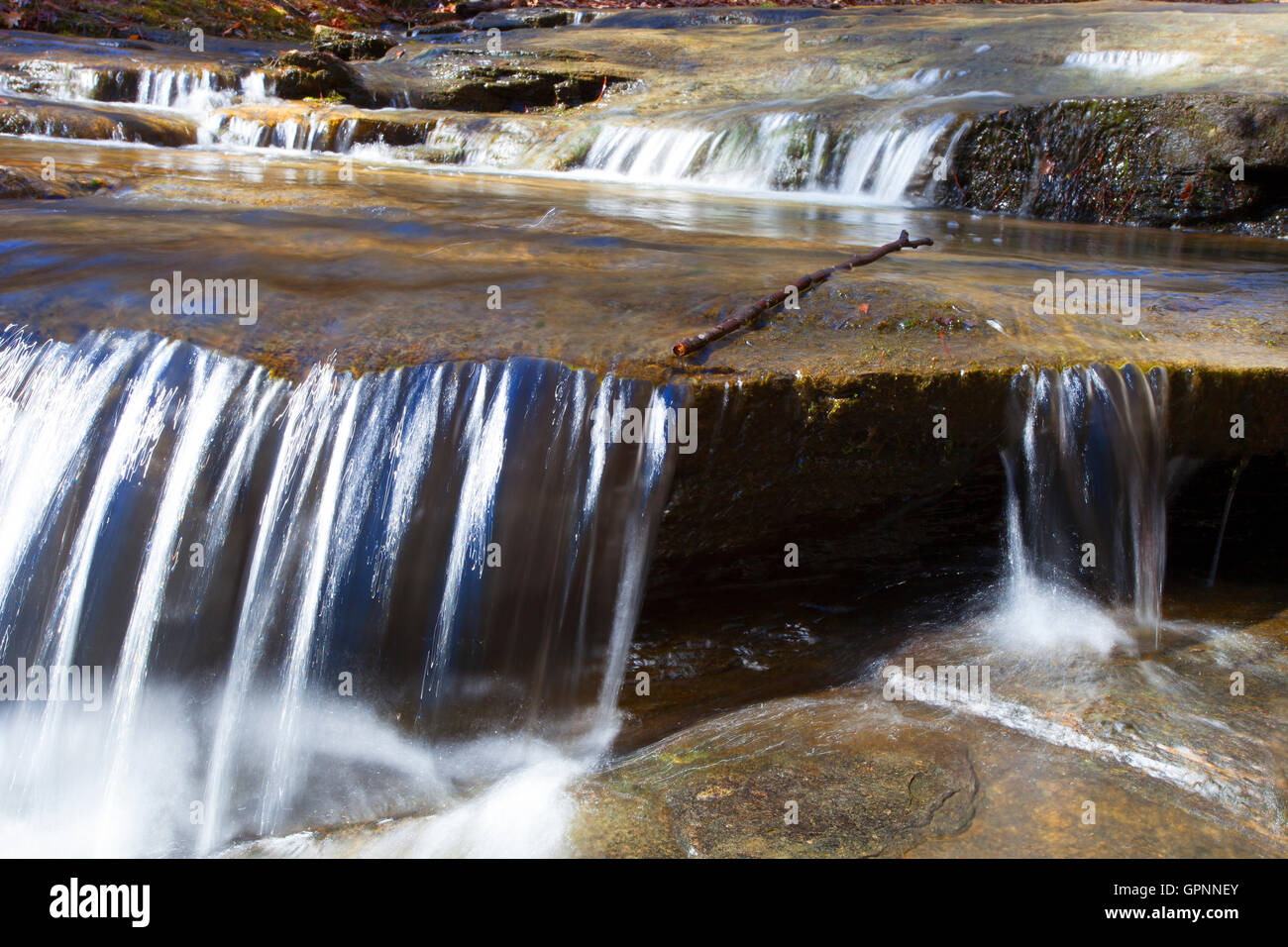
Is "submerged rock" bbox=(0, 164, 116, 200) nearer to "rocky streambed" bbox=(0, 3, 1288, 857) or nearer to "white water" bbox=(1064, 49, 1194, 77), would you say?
"rocky streambed" bbox=(0, 3, 1288, 857)

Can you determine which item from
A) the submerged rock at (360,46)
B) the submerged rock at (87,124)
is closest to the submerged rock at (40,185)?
the submerged rock at (87,124)

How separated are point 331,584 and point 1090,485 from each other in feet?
8.63

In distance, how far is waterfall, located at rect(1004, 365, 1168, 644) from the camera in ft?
11.1

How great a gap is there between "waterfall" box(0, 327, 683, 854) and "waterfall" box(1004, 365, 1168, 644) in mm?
1290

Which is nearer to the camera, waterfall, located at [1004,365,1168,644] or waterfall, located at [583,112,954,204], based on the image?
waterfall, located at [1004,365,1168,644]

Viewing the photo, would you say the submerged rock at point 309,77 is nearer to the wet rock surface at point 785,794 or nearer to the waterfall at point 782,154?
the waterfall at point 782,154

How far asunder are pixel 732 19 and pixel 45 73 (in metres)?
11.1

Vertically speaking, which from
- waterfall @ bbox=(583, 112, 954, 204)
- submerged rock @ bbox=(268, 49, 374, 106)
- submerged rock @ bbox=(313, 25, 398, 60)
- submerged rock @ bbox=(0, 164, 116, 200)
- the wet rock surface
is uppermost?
submerged rock @ bbox=(313, 25, 398, 60)

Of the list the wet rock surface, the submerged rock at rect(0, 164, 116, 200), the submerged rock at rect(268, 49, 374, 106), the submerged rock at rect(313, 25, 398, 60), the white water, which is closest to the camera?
the wet rock surface

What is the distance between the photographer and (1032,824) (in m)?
2.40

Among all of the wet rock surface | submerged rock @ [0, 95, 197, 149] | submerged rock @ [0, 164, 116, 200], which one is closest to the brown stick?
the wet rock surface

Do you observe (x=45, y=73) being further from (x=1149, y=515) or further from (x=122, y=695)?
(x=1149, y=515)

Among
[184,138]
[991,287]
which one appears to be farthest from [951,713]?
[184,138]

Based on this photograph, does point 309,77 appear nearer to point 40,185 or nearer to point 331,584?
point 40,185
